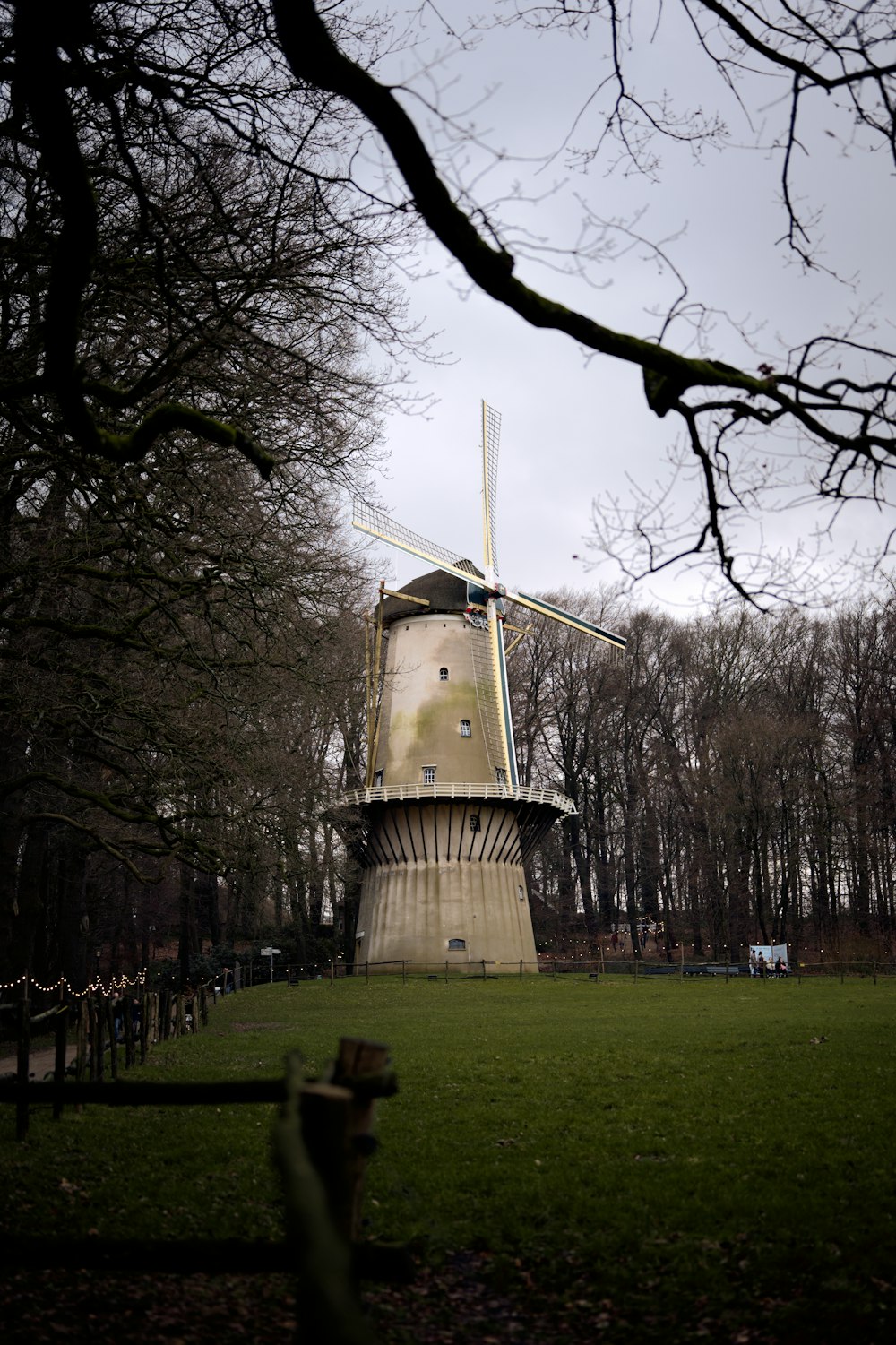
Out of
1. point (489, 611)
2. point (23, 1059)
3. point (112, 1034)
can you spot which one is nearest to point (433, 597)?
point (489, 611)

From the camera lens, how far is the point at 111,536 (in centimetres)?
1433

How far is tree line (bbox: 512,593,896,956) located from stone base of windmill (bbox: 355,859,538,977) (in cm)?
1069

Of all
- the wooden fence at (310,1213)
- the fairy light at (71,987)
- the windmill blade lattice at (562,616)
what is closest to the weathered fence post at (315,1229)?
the wooden fence at (310,1213)

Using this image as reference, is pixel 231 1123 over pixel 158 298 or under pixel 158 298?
under

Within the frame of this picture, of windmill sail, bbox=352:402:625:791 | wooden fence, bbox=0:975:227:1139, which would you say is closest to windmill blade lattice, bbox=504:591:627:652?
windmill sail, bbox=352:402:625:791

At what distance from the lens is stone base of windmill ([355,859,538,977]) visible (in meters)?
43.9

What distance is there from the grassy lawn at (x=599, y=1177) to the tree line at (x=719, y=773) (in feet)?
111

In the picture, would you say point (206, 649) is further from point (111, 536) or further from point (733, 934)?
point (733, 934)

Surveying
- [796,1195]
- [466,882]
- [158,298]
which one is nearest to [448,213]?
[158,298]

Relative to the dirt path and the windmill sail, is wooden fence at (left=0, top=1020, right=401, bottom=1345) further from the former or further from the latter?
the windmill sail

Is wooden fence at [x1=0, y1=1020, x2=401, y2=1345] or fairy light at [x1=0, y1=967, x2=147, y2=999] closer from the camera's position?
wooden fence at [x1=0, y1=1020, x2=401, y2=1345]

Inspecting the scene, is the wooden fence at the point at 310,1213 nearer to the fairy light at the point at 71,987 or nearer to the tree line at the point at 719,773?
the fairy light at the point at 71,987

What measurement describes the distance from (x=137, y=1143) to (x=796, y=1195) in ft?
18.9

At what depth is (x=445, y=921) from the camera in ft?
145
